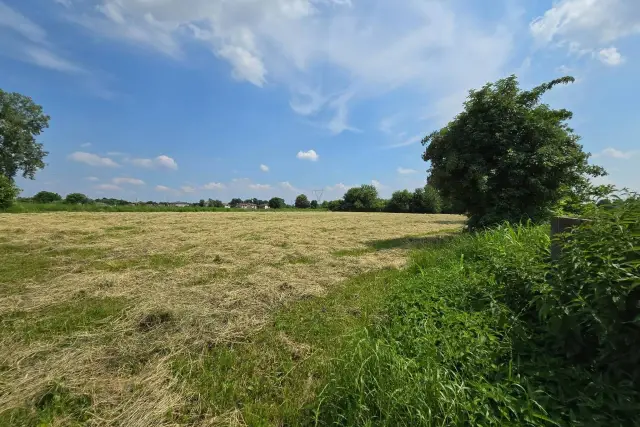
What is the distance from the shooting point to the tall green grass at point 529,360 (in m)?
1.69

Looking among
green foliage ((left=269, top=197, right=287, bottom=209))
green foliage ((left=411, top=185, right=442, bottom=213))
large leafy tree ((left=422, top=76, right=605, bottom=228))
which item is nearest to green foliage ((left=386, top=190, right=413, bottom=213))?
green foliage ((left=411, top=185, right=442, bottom=213))

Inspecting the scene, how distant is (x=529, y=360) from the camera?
220 cm

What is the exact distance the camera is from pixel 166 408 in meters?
2.09

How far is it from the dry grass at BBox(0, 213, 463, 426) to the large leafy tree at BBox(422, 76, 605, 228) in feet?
11.6

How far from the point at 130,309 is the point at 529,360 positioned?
4.39m

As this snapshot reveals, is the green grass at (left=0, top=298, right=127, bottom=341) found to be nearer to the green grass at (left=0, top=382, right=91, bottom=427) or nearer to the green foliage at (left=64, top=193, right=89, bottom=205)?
the green grass at (left=0, top=382, right=91, bottom=427)

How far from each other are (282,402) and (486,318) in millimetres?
2036

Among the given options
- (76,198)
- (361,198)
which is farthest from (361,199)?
(76,198)

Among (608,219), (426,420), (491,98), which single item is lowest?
(426,420)

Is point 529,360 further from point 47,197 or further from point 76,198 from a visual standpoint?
point 47,197

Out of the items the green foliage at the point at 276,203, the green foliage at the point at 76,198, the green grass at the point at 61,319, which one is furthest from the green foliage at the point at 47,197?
the green grass at the point at 61,319

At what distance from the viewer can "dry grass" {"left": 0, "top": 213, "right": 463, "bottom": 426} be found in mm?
2285

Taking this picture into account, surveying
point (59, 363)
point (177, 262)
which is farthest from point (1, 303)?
point (177, 262)

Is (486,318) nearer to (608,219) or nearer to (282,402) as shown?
(608,219)
